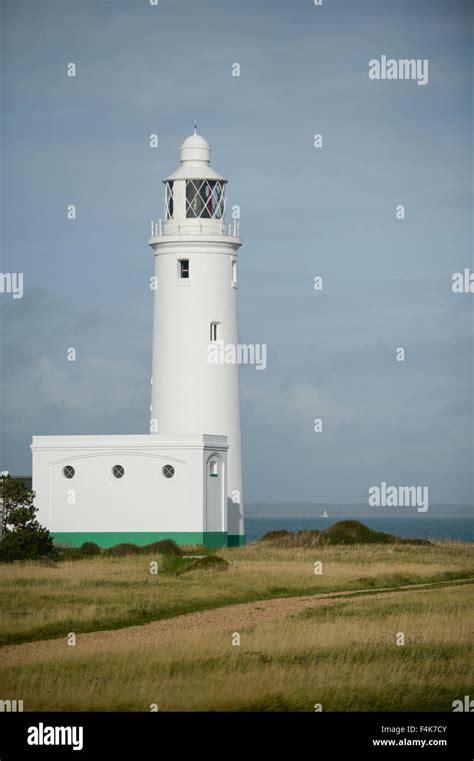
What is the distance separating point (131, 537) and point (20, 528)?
5382 millimetres

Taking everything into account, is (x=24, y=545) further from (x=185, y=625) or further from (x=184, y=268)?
(x=185, y=625)

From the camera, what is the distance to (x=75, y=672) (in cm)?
2083

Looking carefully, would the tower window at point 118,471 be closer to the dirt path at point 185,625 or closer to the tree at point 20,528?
the tree at point 20,528

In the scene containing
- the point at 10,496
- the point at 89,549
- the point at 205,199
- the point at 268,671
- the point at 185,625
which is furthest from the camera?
the point at 205,199

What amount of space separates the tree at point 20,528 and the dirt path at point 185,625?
31.7ft

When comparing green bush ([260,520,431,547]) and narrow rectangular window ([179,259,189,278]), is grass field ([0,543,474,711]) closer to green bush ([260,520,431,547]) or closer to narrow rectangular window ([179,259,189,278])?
green bush ([260,520,431,547])

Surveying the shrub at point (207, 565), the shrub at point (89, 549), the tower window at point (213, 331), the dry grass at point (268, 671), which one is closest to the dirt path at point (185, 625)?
the dry grass at point (268, 671)

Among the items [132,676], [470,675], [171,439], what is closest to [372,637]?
[470,675]

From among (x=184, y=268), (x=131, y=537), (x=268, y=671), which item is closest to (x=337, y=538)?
(x=131, y=537)

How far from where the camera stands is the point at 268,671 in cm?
2117

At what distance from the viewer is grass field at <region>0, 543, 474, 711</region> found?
19.9 meters

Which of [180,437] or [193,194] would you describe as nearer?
[180,437]

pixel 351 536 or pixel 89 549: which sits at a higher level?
pixel 351 536
